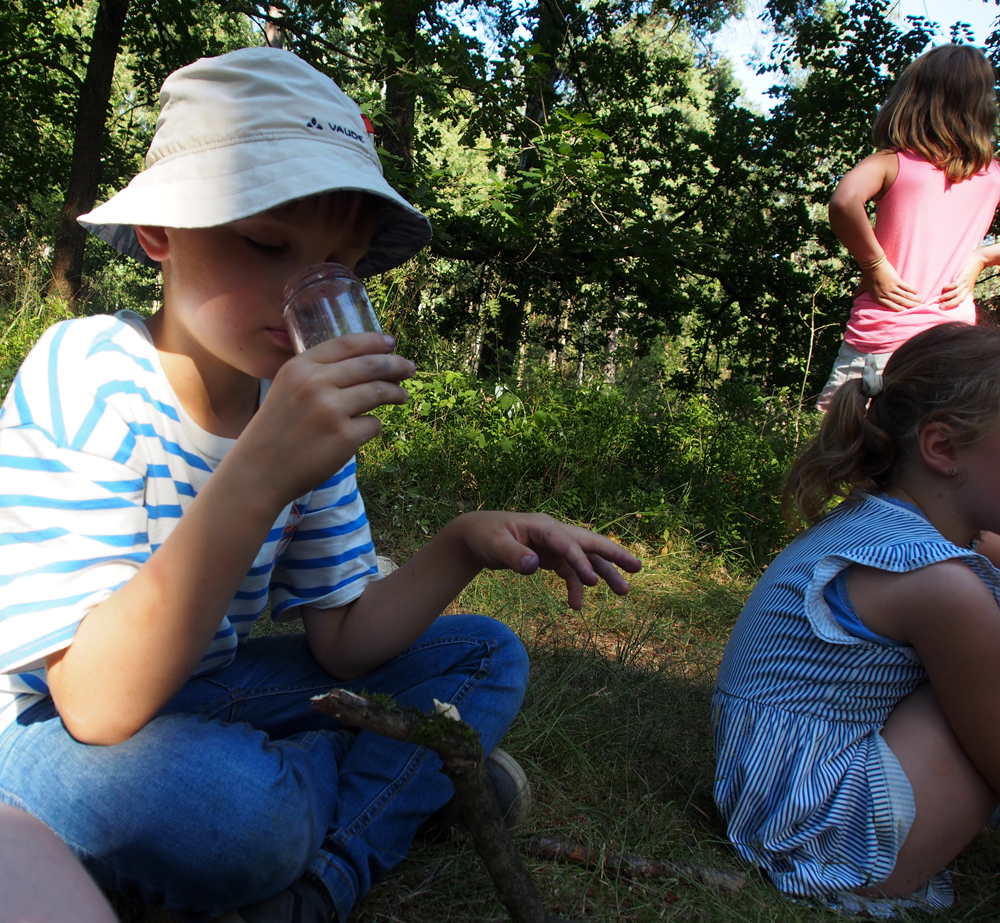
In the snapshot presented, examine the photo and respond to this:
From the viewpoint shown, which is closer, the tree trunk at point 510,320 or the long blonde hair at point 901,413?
the long blonde hair at point 901,413

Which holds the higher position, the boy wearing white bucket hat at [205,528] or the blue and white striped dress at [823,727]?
the boy wearing white bucket hat at [205,528]

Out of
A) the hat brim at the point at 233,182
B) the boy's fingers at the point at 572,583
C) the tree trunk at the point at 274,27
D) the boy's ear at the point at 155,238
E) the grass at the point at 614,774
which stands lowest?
the grass at the point at 614,774

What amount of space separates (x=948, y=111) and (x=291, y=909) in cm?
298

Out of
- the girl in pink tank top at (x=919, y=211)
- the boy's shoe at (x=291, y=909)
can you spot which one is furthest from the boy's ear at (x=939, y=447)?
the boy's shoe at (x=291, y=909)

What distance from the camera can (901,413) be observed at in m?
1.74

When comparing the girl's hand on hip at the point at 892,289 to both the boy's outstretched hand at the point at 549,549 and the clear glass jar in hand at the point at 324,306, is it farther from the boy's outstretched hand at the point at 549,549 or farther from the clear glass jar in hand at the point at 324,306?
the clear glass jar in hand at the point at 324,306

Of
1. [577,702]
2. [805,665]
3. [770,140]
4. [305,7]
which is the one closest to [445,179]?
[305,7]

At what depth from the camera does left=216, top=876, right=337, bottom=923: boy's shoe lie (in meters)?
1.13

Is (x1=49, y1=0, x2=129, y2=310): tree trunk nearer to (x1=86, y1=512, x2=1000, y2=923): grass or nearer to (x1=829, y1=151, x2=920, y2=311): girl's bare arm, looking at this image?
(x1=86, y1=512, x2=1000, y2=923): grass

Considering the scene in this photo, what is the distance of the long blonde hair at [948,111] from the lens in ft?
8.20

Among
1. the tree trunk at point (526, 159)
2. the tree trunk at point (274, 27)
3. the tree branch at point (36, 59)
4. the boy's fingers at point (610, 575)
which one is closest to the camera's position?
the boy's fingers at point (610, 575)

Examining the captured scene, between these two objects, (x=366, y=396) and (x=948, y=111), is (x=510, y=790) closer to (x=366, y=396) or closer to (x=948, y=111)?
(x=366, y=396)

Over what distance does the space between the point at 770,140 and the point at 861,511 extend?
645 centimetres

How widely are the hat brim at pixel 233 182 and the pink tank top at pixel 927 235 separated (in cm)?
207
